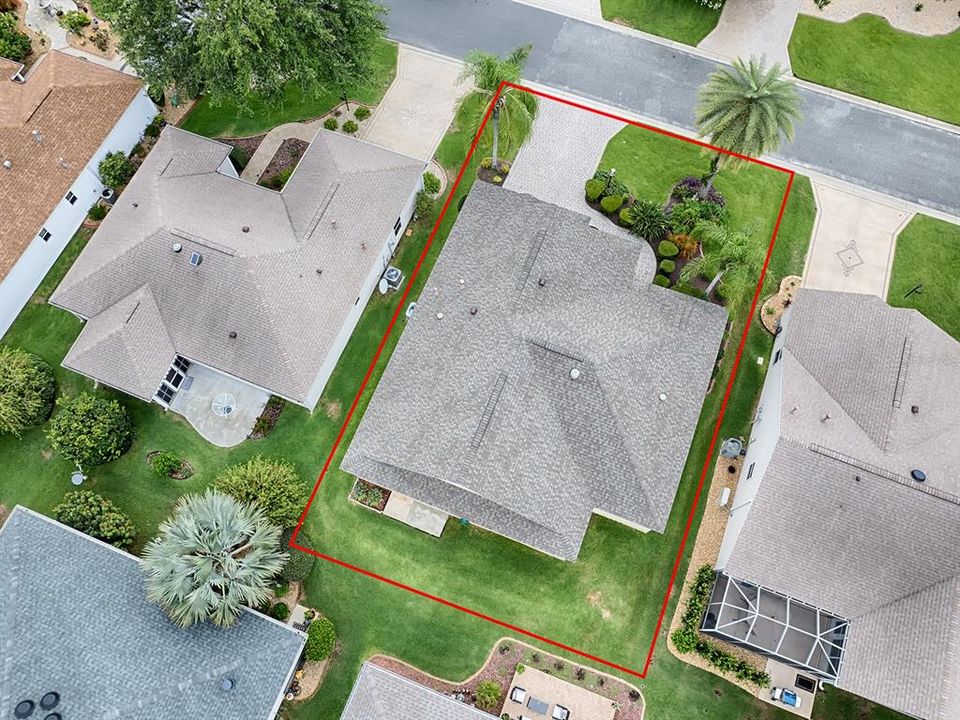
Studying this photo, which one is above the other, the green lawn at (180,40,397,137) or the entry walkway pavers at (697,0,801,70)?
the entry walkway pavers at (697,0,801,70)

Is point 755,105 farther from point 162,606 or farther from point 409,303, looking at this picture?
point 162,606

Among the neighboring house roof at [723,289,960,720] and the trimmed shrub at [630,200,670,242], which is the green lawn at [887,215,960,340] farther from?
the trimmed shrub at [630,200,670,242]

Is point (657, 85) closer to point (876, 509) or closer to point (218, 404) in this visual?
point (876, 509)

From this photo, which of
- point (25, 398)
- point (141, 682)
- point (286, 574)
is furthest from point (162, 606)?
point (25, 398)

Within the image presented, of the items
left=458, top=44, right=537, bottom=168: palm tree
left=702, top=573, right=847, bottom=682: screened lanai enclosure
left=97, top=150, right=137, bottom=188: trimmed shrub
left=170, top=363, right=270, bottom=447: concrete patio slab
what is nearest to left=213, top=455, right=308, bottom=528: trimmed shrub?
left=170, top=363, right=270, bottom=447: concrete patio slab

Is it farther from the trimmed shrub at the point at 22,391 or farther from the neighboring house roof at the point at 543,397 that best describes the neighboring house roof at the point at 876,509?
the trimmed shrub at the point at 22,391

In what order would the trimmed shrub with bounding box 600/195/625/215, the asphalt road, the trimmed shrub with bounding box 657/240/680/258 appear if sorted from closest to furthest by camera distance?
1. the trimmed shrub with bounding box 657/240/680/258
2. the trimmed shrub with bounding box 600/195/625/215
3. the asphalt road
